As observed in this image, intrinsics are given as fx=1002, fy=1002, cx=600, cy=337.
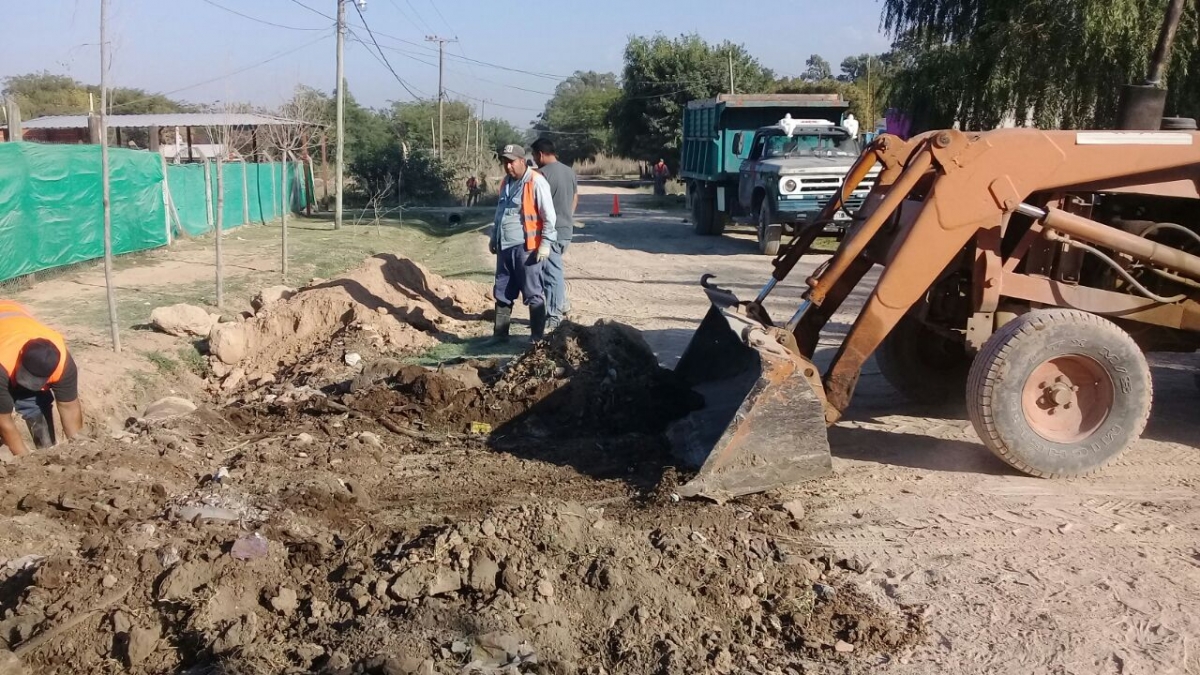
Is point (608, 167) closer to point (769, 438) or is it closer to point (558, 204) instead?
point (558, 204)

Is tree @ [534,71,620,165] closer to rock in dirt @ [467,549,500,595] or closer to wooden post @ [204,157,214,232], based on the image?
wooden post @ [204,157,214,232]

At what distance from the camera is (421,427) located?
6.85 metres

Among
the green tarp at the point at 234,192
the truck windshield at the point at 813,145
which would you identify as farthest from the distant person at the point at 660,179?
the truck windshield at the point at 813,145

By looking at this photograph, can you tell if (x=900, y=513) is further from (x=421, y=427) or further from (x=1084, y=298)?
(x=421, y=427)

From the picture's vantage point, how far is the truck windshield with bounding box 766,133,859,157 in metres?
18.0

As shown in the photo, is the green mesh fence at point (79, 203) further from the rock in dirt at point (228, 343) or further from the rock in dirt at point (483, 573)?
the rock in dirt at point (483, 573)

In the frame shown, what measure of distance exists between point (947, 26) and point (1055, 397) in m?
14.8

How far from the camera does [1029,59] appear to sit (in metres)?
16.8

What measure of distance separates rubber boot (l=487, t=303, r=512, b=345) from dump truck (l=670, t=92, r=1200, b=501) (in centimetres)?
358

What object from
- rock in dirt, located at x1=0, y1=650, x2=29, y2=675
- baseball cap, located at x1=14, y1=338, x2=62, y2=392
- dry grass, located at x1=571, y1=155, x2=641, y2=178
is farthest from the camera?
dry grass, located at x1=571, y1=155, x2=641, y2=178

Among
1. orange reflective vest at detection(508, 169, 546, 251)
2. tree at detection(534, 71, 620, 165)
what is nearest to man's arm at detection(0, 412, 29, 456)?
orange reflective vest at detection(508, 169, 546, 251)

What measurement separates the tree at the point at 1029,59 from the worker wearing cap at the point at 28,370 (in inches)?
609

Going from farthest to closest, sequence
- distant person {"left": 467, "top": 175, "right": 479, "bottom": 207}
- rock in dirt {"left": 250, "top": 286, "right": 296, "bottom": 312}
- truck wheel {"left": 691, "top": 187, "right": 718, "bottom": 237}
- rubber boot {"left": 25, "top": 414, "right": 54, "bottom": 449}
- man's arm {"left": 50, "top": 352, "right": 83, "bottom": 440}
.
Result: distant person {"left": 467, "top": 175, "right": 479, "bottom": 207} → truck wheel {"left": 691, "top": 187, "right": 718, "bottom": 237} → rock in dirt {"left": 250, "top": 286, "right": 296, "bottom": 312} → rubber boot {"left": 25, "top": 414, "right": 54, "bottom": 449} → man's arm {"left": 50, "top": 352, "right": 83, "bottom": 440}

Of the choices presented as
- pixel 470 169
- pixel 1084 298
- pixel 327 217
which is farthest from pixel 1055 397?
pixel 470 169
